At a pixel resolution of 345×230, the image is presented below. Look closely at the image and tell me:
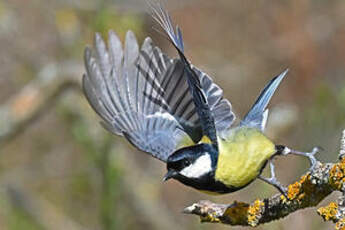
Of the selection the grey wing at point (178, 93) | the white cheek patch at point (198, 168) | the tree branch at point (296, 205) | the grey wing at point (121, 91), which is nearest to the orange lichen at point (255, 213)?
the tree branch at point (296, 205)

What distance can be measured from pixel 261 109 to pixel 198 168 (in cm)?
53

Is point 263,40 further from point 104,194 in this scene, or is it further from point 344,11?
point 104,194

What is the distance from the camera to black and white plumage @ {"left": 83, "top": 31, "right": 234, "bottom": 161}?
2615mm

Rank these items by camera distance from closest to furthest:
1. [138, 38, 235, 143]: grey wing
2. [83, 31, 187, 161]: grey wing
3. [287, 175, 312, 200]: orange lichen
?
[287, 175, 312, 200]: orange lichen < [138, 38, 235, 143]: grey wing < [83, 31, 187, 161]: grey wing

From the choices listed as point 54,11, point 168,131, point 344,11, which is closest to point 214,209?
point 168,131

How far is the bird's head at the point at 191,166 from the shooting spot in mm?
2252

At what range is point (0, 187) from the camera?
401cm

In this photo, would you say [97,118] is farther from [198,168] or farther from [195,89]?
[195,89]

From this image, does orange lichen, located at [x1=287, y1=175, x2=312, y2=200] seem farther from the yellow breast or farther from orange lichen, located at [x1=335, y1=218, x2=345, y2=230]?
the yellow breast

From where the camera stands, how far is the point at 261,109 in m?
2.70

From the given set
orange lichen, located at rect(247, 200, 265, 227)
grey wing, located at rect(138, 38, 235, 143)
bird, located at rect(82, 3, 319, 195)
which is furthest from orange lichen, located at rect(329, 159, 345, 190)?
grey wing, located at rect(138, 38, 235, 143)

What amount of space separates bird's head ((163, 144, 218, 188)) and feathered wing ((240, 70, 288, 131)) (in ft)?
1.18

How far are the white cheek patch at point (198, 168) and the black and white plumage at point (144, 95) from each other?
28cm

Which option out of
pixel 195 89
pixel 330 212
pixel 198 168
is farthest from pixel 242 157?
pixel 330 212
